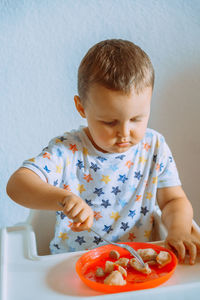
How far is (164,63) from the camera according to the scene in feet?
4.00

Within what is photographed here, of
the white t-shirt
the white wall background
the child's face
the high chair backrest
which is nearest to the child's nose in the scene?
the child's face

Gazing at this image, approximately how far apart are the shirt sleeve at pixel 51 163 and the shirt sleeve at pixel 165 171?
205 mm

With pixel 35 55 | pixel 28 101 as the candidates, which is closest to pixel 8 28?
pixel 35 55

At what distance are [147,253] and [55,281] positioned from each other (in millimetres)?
151

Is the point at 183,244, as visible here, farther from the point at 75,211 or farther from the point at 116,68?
the point at 116,68

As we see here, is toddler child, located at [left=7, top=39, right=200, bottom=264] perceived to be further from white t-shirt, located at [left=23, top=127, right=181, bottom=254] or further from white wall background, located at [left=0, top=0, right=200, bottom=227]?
white wall background, located at [left=0, top=0, right=200, bottom=227]

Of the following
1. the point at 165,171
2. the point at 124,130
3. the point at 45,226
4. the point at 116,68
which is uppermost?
the point at 116,68

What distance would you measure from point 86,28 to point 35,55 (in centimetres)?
17

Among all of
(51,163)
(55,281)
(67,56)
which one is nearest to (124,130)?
(51,163)

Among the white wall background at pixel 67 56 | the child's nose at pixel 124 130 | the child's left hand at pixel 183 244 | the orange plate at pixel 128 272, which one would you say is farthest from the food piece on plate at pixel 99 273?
the white wall background at pixel 67 56

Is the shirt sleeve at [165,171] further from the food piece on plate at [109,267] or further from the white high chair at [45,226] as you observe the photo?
the food piece on plate at [109,267]

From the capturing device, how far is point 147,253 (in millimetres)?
640

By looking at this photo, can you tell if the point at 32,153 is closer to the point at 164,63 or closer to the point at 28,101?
the point at 28,101

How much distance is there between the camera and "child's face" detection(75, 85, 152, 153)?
0.66m
